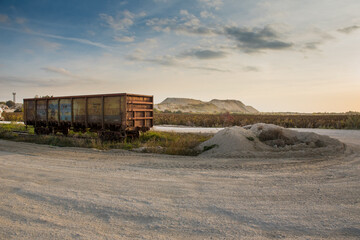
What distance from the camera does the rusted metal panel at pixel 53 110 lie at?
720 inches

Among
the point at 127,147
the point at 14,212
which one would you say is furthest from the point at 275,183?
the point at 127,147

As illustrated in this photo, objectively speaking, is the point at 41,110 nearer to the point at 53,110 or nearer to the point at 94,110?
the point at 53,110

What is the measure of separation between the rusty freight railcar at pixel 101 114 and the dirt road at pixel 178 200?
216 inches

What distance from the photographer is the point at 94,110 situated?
16031 millimetres

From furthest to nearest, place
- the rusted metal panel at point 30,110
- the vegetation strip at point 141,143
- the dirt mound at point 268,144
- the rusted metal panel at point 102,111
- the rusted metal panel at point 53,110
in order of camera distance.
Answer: the rusted metal panel at point 30,110, the rusted metal panel at point 53,110, the rusted metal panel at point 102,111, the vegetation strip at point 141,143, the dirt mound at point 268,144

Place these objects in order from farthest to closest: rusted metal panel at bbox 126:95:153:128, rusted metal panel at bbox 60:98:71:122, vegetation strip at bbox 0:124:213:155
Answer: rusted metal panel at bbox 60:98:71:122 → rusted metal panel at bbox 126:95:153:128 → vegetation strip at bbox 0:124:213:155

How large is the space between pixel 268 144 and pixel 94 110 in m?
9.87

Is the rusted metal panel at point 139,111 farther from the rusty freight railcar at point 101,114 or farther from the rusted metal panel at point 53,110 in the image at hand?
the rusted metal panel at point 53,110

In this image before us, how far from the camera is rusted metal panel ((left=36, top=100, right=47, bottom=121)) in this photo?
1926 centimetres

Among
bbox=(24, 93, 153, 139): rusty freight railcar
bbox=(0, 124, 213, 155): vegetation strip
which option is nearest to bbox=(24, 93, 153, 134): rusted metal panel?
bbox=(24, 93, 153, 139): rusty freight railcar

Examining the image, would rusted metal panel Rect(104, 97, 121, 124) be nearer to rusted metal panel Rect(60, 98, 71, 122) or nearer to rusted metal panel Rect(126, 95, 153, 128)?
rusted metal panel Rect(126, 95, 153, 128)

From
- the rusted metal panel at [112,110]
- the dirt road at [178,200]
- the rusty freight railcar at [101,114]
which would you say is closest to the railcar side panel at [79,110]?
the rusty freight railcar at [101,114]

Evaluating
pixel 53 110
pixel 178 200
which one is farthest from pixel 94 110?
pixel 178 200

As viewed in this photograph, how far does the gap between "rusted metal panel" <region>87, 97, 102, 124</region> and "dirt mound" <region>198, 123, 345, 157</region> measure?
6.40m
